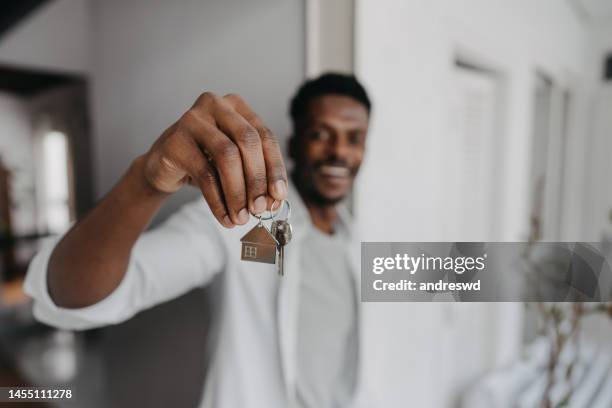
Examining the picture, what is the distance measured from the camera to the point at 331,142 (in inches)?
15.2

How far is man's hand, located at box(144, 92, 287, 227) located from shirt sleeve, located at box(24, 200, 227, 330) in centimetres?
18

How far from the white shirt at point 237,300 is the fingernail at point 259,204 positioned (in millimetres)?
220

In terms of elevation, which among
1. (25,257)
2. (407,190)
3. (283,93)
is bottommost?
(25,257)

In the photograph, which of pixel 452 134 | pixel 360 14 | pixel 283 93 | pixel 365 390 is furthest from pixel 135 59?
pixel 365 390

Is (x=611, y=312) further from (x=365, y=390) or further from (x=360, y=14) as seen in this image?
(x=360, y=14)

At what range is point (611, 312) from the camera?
35 cm

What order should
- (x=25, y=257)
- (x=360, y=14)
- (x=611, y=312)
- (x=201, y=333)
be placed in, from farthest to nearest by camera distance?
1. (x=25, y=257)
2. (x=201, y=333)
3. (x=360, y=14)
4. (x=611, y=312)

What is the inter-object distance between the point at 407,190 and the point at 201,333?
1.52 ft

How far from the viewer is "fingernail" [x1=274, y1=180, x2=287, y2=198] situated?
0.57 ft

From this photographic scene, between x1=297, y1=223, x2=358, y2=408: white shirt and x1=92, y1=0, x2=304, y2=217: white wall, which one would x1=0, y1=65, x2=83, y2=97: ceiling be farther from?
x1=297, y1=223, x2=358, y2=408: white shirt

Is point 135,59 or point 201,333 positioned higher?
point 135,59

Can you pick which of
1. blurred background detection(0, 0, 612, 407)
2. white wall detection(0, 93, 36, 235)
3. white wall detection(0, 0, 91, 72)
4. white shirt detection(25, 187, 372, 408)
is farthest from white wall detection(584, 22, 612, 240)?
white wall detection(0, 93, 36, 235)

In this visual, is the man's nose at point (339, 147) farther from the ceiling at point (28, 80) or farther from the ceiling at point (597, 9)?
the ceiling at point (28, 80)

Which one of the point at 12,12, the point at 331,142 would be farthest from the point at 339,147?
the point at 12,12
